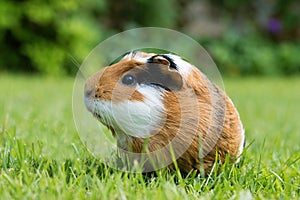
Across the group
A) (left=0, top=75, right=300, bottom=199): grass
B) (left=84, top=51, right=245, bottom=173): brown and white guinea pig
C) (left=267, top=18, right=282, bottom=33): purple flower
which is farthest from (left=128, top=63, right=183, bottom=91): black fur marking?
(left=267, top=18, right=282, bottom=33): purple flower

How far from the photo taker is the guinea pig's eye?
6.31ft

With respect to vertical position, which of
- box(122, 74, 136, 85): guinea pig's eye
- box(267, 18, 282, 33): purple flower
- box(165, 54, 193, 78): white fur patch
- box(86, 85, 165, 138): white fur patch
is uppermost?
box(165, 54, 193, 78): white fur patch

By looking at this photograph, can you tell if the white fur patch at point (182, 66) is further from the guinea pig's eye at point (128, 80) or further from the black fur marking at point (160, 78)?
the guinea pig's eye at point (128, 80)

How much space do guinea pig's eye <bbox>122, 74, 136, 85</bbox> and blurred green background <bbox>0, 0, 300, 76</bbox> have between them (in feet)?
23.9

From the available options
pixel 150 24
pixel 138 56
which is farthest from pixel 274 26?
pixel 138 56

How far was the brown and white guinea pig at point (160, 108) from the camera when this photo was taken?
6.21 ft

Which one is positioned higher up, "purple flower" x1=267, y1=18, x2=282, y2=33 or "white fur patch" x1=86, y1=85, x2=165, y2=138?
"white fur patch" x1=86, y1=85, x2=165, y2=138

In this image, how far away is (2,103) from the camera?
15.3ft

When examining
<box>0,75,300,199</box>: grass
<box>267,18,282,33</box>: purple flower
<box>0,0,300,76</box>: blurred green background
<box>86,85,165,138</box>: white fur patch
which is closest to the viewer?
<box>0,75,300,199</box>: grass

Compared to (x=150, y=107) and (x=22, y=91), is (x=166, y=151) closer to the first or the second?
(x=150, y=107)

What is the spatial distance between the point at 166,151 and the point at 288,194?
45cm

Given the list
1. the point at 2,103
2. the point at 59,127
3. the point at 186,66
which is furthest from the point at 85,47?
the point at 186,66

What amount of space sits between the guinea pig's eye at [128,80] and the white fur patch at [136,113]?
3cm

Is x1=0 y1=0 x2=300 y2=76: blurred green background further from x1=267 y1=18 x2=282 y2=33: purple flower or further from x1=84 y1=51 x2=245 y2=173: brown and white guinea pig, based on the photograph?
x1=84 y1=51 x2=245 y2=173: brown and white guinea pig
